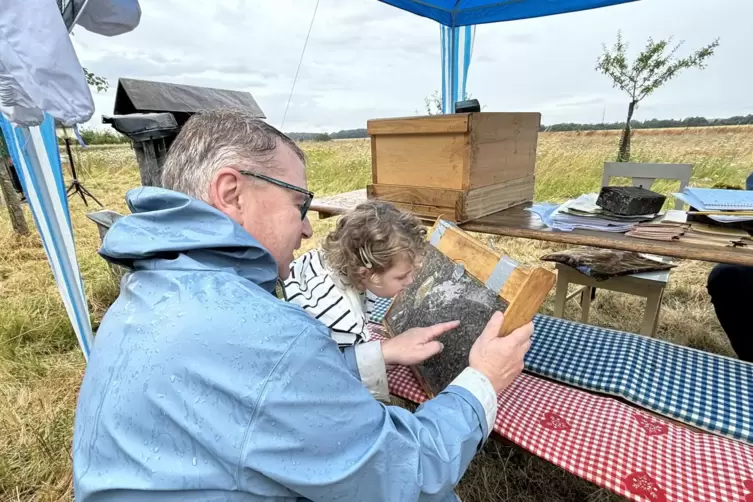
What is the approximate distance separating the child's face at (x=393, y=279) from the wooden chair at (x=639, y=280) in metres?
1.58

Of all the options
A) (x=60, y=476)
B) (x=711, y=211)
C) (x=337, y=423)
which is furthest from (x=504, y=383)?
(x=60, y=476)

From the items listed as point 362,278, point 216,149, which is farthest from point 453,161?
point 216,149

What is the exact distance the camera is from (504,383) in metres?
1.10

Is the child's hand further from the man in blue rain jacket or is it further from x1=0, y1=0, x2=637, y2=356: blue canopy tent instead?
x1=0, y1=0, x2=637, y2=356: blue canopy tent

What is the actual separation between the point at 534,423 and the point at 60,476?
7.54ft

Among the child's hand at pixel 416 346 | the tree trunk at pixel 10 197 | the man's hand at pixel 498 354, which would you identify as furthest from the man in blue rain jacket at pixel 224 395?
the tree trunk at pixel 10 197

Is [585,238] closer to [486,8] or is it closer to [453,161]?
[453,161]

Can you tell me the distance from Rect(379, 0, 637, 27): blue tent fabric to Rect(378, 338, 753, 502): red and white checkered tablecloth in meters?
3.71

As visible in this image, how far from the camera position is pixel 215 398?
0.69m

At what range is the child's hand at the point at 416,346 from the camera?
1402 mm

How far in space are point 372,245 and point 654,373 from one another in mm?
1292

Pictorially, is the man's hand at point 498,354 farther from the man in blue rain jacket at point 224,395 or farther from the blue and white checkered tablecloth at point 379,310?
the blue and white checkered tablecloth at point 379,310

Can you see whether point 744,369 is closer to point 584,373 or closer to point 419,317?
point 584,373

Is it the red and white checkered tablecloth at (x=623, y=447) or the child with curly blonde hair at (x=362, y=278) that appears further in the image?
the child with curly blonde hair at (x=362, y=278)
